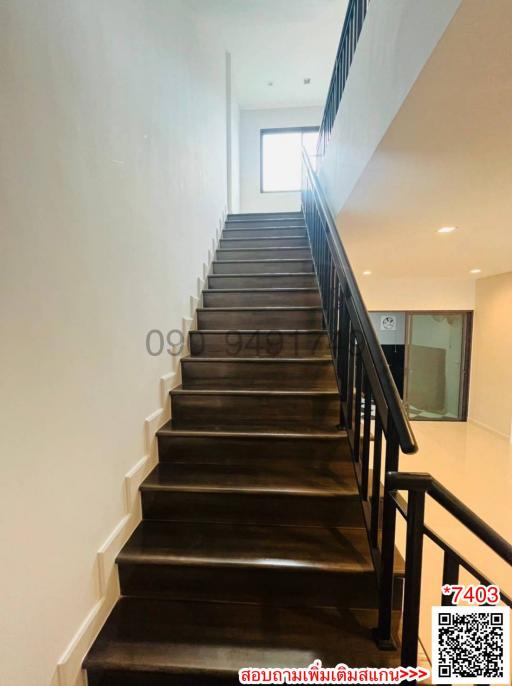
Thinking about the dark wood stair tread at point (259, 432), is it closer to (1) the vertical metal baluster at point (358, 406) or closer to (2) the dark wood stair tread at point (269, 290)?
(1) the vertical metal baluster at point (358, 406)

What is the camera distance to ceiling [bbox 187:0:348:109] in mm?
3881

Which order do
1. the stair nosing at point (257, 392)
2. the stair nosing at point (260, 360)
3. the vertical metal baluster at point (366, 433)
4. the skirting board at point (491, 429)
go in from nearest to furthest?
the vertical metal baluster at point (366, 433)
the stair nosing at point (257, 392)
the stair nosing at point (260, 360)
the skirting board at point (491, 429)

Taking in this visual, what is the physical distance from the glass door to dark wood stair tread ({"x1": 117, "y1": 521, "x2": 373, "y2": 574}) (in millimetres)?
5292

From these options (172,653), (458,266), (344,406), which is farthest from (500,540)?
(458,266)

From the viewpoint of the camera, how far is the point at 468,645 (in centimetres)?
101

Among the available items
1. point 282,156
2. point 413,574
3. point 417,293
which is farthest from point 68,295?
point 282,156

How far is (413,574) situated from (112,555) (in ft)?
4.00

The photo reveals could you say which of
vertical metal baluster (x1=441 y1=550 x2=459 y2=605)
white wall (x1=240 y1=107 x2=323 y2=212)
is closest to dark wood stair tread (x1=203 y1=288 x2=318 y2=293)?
vertical metal baluster (x1=441 y1=550 x2=459 y2=605)

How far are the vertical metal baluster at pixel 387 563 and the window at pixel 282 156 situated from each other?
21.6 ft

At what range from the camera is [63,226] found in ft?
3.76

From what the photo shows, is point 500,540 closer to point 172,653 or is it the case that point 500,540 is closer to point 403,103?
point 172,653

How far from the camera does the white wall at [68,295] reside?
0.93 meters

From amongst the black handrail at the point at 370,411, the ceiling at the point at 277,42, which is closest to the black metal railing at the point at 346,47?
the black handrail at the point at 370,411

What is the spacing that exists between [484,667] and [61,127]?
2226 millimetres
